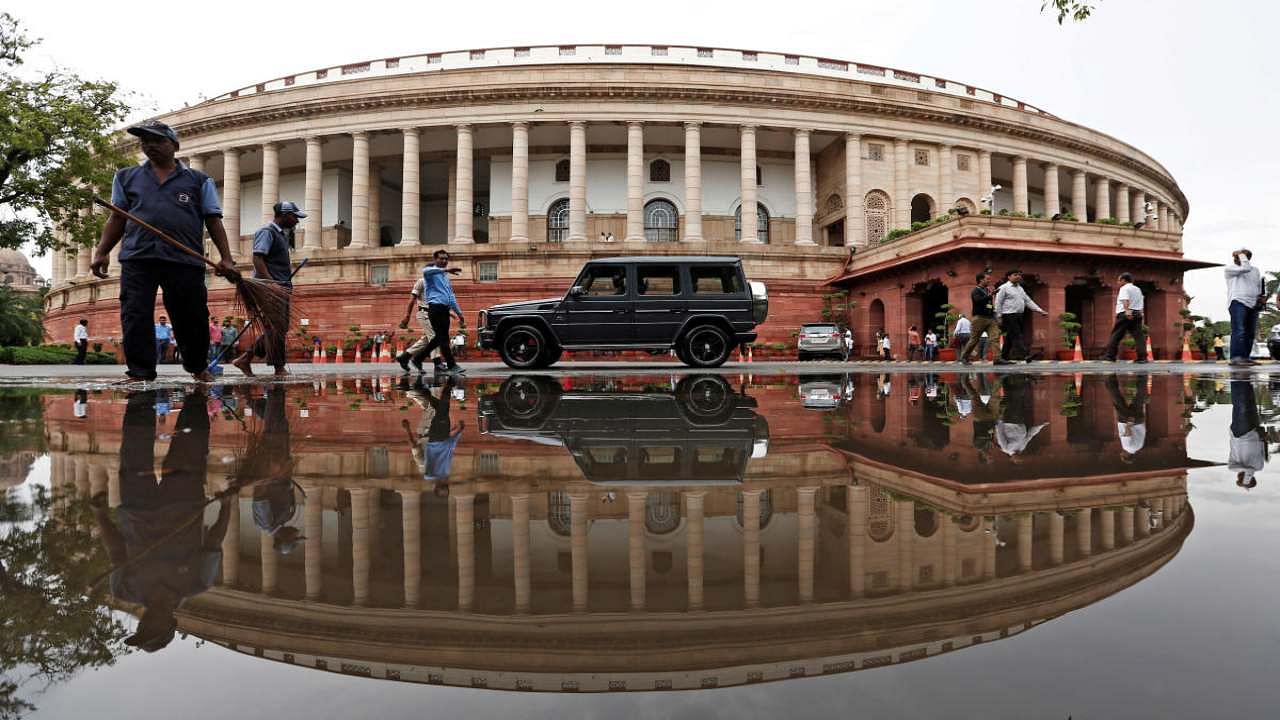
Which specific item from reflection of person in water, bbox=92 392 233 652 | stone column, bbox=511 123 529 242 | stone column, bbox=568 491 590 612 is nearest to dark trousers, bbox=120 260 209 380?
reflection of person in water, bbox=92 392 233 652

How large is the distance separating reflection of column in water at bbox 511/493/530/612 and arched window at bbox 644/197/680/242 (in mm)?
33557

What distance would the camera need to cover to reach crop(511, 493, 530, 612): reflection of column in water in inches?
43.6

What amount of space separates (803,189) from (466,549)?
33439 mm

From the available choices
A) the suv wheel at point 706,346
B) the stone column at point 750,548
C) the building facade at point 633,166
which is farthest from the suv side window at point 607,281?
the building facade at point 633,166

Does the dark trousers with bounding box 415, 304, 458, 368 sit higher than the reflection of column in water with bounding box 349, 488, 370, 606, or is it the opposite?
A: the dark trousers with bounding box 415, 304, 458, 368

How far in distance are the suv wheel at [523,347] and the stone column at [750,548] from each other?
371 inches

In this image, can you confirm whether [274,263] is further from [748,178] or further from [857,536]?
[748,178]

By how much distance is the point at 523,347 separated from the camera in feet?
36.7

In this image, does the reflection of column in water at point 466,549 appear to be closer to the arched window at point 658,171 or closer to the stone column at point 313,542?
the stone column at point 313,542

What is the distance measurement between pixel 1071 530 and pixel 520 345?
33.4 feet

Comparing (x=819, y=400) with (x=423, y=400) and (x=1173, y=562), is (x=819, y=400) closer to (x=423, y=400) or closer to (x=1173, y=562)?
(x=423, y=400)

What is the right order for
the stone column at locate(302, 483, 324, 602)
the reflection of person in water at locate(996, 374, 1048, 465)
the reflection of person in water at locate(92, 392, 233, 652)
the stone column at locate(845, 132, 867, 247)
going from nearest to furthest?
the reflection of person in water at locate(92, 392, 233, 652)
the stone column at locate(302, 483, 324, 602)
the reflection of person in water at locate(996, 374, 1048, 465)
the stone column at locate(845, 132, 867, 247)

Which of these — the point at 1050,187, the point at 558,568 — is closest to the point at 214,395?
the point at 558,568

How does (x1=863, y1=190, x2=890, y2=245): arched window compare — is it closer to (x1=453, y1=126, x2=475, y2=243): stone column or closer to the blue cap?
(x1=453, y1=126, x2=475, y2=243): stone column
